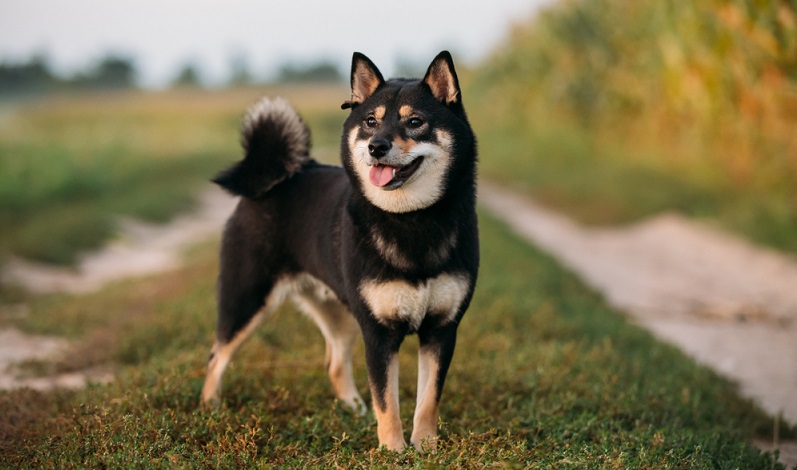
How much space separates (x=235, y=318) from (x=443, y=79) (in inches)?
73.3

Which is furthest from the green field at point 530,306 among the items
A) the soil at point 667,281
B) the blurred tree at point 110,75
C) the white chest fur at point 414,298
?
the blurred tree at point 110,75

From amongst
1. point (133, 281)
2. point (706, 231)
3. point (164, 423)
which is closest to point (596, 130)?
point (706, 231)

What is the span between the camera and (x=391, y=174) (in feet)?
11.7

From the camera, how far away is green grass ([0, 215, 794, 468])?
365 centimetres

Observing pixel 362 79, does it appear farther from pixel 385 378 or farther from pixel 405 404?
pixel 405 404

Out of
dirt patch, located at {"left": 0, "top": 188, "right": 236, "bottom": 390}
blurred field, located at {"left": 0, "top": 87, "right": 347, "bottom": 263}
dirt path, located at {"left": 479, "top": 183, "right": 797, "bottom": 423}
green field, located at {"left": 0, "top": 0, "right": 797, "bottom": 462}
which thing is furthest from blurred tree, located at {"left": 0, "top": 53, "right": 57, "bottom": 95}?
dirt path, located at {"left": 479, "top": 183, "right": 797, "bottom": 423}

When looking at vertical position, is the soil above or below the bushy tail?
below

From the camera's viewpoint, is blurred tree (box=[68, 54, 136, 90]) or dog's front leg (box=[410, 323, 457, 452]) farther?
blurred tree (box=[68, 54, 136, 90])

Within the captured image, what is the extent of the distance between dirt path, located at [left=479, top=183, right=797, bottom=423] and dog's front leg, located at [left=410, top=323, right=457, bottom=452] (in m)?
2.33

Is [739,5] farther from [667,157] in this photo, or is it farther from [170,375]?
[170,375]

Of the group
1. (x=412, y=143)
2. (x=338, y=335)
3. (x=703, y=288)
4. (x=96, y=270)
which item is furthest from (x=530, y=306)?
(x=96, y=270)

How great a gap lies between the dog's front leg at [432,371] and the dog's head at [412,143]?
24.6 inches

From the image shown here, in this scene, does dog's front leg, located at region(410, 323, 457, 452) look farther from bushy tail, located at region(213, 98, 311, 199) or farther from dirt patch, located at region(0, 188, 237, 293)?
dirt patch, located at region(0, 188, 237, 293)

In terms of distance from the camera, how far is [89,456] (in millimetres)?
3596
